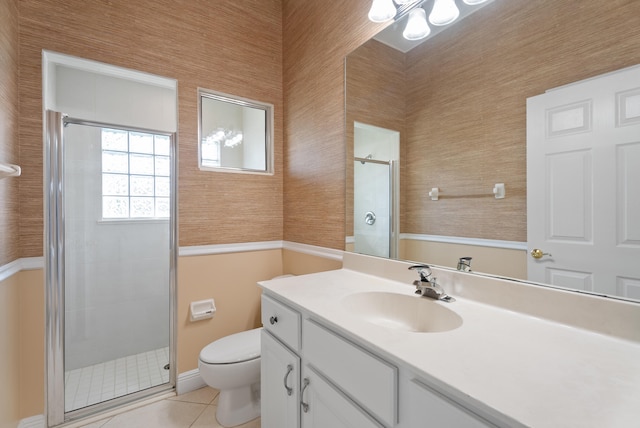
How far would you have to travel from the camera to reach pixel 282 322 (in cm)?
113

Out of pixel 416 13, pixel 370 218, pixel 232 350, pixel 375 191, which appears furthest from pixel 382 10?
pixel 232 350

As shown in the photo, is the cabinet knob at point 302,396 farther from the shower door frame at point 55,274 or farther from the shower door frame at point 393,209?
the shower door frame at point 55,274

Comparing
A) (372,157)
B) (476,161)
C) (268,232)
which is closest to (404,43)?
(372,157)

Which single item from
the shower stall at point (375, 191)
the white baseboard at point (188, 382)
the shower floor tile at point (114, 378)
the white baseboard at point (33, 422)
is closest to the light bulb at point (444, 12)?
the shower stall at point (375, 191)

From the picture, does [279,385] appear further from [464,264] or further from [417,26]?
[417,26]

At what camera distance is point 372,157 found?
5.06 feet

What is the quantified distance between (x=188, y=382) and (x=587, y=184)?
90.6 inches

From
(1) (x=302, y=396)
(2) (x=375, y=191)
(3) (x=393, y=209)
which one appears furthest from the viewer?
(2) (x=375, y=191)

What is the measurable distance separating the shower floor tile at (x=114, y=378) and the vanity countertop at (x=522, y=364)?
66.2 inches

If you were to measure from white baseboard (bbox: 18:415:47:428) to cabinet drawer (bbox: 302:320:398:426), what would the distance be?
1.61 m

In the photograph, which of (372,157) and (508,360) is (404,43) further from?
(508,360)

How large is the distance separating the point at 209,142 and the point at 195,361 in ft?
4.99

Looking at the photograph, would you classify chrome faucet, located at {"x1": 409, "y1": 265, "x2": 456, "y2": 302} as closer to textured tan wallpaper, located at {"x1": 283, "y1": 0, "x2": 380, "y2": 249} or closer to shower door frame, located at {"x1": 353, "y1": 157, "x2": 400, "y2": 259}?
shower door frame, located at {"x1": 353, "y1": 157, "x2": 400, "y2": 259}

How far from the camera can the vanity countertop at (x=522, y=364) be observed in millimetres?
477
